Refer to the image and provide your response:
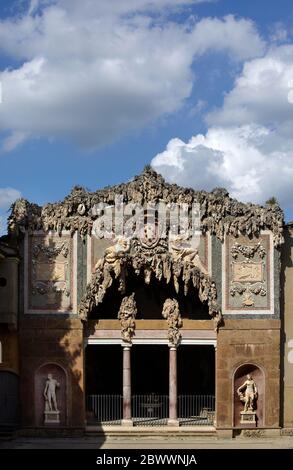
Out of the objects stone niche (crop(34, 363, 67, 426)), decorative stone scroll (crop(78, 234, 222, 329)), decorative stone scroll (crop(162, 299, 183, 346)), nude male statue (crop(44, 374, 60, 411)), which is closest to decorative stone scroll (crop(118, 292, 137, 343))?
decorative stone scroll (crop(78, 234, 222, 329))

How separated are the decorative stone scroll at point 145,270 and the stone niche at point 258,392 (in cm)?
222

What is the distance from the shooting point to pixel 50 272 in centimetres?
4197

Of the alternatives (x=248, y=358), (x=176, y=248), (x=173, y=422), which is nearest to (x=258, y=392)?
(x=248, y=358)

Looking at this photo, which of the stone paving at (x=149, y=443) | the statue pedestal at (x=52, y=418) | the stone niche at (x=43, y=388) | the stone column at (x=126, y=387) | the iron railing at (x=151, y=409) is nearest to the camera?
the stone paving at (x=149, y=443)

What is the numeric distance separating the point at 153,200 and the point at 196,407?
9.24 meters

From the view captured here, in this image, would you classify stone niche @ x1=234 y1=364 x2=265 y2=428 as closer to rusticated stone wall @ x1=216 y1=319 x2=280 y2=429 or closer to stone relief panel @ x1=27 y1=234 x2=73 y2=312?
rusticated stone wall @ x1=216 y1=319 x2=280 y2=429

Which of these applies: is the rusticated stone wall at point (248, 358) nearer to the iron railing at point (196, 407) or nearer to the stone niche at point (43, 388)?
the iron railing at point (196, 407)

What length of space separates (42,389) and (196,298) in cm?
760

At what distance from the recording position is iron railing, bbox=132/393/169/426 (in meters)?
43.5

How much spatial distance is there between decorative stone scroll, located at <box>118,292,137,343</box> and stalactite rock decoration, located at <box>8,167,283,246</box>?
131 inches

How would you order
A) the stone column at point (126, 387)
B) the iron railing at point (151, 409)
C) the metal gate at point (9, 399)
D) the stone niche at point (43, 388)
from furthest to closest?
the iron railing at point (151, 409) < the metal gate at point (9, 399) < the stone column at point (126, 387) < the stone niche at point (43, 388)

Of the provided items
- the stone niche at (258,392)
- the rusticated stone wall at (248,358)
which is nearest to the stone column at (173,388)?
the rusticated stone wall at (248,358)

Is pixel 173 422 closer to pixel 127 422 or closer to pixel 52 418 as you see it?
pixel 127 422

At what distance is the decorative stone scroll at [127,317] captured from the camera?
1654 inches
